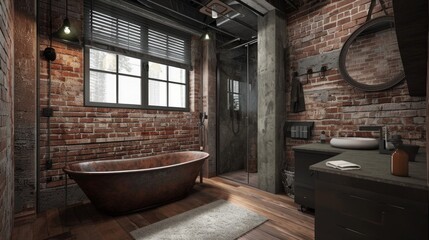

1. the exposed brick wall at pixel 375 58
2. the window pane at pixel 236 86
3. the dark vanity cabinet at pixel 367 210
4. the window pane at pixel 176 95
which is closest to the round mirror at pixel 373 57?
the exposed brick wall at pixel 375 58

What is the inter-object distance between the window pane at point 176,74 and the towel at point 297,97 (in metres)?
2.11

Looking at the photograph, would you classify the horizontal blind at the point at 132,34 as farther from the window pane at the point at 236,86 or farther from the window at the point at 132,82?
the window pane at the point at 236,86

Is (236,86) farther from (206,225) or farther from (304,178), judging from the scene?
→ (206,225)

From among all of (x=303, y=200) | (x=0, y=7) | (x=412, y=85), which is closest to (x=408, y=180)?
(x=412, y=85)

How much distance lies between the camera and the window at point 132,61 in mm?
2764

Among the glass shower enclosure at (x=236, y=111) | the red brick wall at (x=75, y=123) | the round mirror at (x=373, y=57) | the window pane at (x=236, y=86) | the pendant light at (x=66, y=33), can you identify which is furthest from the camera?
the window pane at (x=236, y=86)

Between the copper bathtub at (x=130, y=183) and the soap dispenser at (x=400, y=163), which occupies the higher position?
the soap dispenser at (x=400, y=163)

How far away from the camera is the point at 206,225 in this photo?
2.05 m

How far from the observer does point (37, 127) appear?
2.33 m

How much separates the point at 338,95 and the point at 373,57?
569mm

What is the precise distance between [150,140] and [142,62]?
1360 millimetres

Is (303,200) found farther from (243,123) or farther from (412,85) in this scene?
(243,123)

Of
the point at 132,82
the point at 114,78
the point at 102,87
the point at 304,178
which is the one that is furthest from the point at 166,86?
the point at 304,178

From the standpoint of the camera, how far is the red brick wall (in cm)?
242
